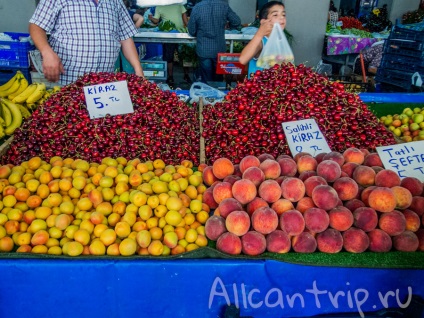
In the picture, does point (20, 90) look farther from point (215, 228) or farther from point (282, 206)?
point (282, 206)

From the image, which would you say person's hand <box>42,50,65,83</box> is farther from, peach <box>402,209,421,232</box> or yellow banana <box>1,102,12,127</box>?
peach <box>402,209,421,232</box>

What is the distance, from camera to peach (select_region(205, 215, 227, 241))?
151 cm

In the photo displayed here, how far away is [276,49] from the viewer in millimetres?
3223

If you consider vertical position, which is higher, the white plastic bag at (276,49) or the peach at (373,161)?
the white plastic bag at (276,49)

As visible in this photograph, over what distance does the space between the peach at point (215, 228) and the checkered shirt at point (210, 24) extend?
470 centimetres

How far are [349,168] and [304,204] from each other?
359 millimetres

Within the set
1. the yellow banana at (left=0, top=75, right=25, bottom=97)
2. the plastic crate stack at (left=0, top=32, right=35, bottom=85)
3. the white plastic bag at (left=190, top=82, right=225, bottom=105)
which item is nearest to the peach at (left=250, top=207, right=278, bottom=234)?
the white plastic bag at (left=190, top=82, right=225, bottom=105)

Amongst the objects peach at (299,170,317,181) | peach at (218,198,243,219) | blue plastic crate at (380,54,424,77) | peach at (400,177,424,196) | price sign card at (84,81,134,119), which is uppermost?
price sign card at (84,81,134,119)

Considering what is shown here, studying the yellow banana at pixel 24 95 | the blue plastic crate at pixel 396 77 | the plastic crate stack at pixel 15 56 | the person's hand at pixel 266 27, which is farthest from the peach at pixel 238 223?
the blue plastic crate at pixel 396 77

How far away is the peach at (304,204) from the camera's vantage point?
5.06 feet

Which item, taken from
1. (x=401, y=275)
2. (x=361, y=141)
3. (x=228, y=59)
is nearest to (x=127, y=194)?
(x=401, y=275)

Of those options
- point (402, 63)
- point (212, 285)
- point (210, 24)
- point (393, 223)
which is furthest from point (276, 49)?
point (402, 63)

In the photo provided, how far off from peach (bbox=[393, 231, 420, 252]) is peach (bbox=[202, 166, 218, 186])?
0.84 meters

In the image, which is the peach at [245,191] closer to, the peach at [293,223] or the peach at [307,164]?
the peach at [293,223]
